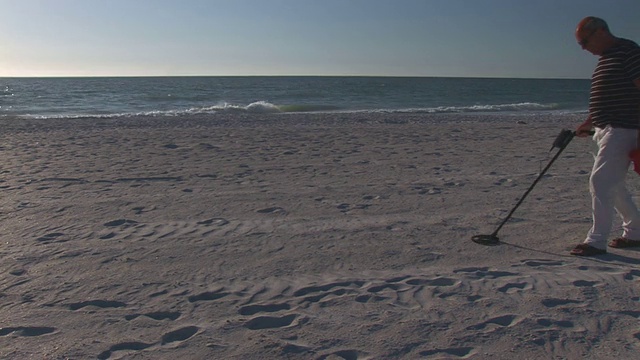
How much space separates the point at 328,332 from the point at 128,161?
651cm

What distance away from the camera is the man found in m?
3.93

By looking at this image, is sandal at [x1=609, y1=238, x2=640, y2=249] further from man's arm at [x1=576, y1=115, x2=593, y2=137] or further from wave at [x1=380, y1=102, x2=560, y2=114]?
wave at [x1=380, y1=102, x2=560, y2=114]

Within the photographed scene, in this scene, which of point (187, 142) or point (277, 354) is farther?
point (187, 142)

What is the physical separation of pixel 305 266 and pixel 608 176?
2144 millimetres

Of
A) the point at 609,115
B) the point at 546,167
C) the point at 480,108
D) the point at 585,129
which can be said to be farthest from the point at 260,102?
the point at 609,115

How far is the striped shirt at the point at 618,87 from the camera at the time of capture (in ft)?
12.7

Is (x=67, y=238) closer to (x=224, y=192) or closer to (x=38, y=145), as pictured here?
(x=224, y=192)

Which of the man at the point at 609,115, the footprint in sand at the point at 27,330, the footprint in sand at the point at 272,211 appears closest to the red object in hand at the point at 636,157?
the man at the point at 609,115

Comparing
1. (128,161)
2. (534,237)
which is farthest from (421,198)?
(128,161)

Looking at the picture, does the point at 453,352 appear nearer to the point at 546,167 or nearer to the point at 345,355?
the point at 345,355

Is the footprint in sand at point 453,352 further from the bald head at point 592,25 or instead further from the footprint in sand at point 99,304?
the bald head at point 592,25

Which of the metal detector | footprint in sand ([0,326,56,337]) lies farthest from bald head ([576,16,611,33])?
footprint in sand ([0,326,56,337])

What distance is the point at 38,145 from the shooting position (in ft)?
35.9

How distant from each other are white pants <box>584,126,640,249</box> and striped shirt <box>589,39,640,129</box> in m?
0.08
